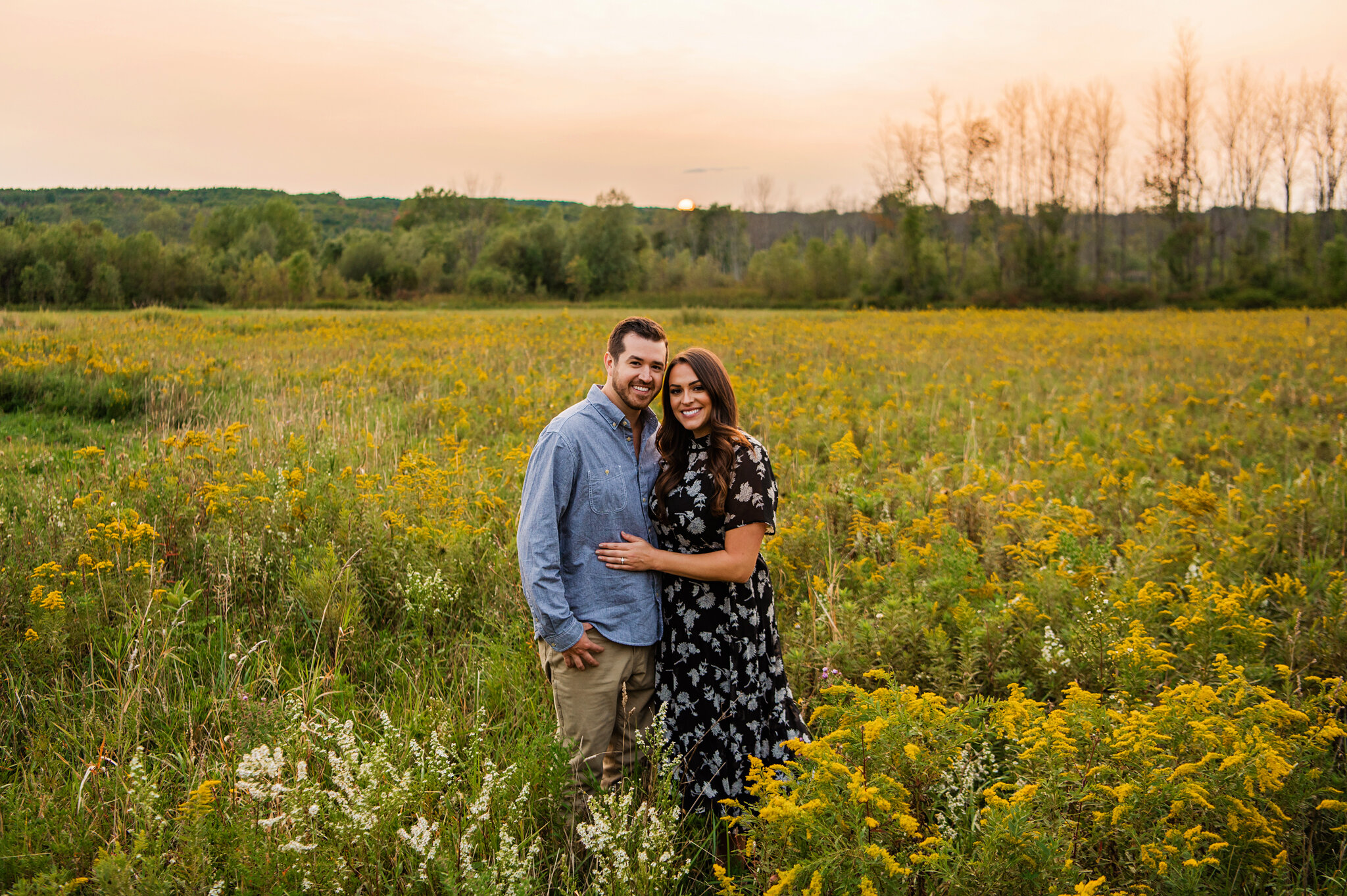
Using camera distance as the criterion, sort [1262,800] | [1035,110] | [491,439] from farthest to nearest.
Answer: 1. [1035,110]
2. [491,439]
3. [1262,800]

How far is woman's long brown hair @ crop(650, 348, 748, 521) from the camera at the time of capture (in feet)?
9.32

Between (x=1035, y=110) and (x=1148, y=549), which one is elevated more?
(x=1035, y=110)

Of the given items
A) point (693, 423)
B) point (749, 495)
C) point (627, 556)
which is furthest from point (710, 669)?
point (693, 423)

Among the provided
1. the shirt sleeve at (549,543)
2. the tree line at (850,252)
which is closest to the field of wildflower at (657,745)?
the shirt sleeve at (549,543)

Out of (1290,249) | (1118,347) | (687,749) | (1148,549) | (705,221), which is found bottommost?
(687,749)

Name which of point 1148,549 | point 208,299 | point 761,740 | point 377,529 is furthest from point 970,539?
point 208,299

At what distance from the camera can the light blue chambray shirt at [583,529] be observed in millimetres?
2639

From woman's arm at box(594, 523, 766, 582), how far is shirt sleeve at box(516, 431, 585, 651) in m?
0.21

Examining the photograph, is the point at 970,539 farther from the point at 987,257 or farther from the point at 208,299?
the point at 987,257

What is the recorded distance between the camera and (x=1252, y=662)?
363 cm

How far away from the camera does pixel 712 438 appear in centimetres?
292

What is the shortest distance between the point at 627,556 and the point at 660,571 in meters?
0.23

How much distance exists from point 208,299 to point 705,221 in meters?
68.2

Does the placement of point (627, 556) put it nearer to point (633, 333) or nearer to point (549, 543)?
point (549, 543)
